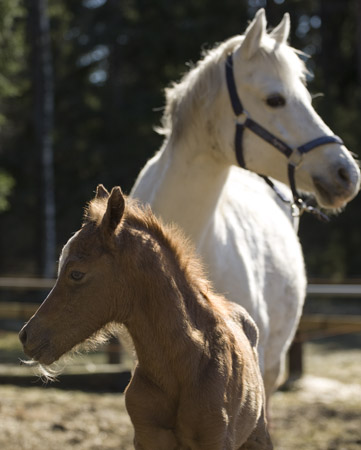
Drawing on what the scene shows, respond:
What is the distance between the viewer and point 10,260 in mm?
18312

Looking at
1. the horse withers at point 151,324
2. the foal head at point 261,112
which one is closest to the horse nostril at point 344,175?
the foal head at point 261,112

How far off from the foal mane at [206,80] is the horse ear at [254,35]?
5 cm

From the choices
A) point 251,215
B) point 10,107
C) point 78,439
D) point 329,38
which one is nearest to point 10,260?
point 10,107

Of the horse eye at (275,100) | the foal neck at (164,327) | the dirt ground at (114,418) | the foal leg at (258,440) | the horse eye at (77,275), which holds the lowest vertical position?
the dirt ground at (114,418)

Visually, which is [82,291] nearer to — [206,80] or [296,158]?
[296,158]

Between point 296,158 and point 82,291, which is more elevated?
point 296,158

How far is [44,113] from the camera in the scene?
13.2m

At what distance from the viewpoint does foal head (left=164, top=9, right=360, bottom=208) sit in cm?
314

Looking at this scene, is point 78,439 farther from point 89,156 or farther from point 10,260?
point 10,260

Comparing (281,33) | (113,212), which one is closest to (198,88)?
(281,33)

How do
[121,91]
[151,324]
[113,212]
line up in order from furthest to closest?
[121,91] → [151,324] → [113,212]

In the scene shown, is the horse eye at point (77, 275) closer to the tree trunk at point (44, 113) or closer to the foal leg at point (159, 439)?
the foal leg at point (159, 439)

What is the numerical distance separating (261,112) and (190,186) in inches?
19.6

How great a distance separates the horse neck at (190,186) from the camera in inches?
134
